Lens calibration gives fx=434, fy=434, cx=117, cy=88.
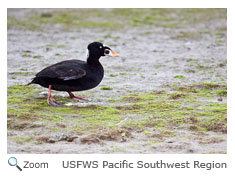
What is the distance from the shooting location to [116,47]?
13047 mm

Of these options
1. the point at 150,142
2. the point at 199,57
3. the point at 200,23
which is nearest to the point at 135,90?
the point at 150,142

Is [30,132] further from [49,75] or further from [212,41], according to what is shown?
[212,41]

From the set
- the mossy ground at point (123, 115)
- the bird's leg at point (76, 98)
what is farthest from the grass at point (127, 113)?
the bird's leg at point (76, 98)

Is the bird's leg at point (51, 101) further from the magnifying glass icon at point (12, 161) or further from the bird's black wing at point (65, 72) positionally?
the magnifying glass icon at point (12, 161)

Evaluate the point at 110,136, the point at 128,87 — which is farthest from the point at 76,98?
the point at 110,136

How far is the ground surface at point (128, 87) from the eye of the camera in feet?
19.7

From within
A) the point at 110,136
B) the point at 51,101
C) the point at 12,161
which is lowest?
the point at 12,161

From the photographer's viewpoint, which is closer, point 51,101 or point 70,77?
point 70,77

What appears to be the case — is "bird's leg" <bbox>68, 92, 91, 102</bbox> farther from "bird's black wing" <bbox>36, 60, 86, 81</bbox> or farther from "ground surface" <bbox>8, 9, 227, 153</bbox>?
"bird's black wing" <bbox>36, 60, 86, 81</bbox>

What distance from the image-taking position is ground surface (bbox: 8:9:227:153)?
19.7 feet

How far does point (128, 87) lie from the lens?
8.98 meters

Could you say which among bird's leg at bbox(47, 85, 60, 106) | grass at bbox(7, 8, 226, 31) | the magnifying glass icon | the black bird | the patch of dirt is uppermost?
grass at bbox(7, 8, 226, 31)

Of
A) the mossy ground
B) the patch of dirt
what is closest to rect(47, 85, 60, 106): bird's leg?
the mossy ground

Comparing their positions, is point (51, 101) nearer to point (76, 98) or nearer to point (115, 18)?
point (76, 98)
